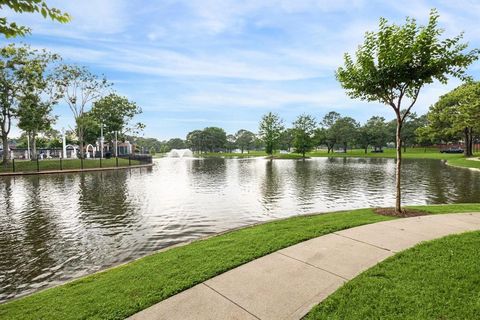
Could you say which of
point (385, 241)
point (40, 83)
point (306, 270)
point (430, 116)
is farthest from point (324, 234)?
point (430, 116)

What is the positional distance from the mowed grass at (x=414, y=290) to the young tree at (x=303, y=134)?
66.3 metres

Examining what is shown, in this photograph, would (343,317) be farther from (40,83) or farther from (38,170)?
(40,83)

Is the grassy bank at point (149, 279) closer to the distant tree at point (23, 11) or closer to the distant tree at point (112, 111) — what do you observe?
the distant tree at point (23, 11)

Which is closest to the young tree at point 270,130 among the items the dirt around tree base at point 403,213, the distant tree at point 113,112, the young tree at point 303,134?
the young tree at point 303,134

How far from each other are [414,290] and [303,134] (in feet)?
227

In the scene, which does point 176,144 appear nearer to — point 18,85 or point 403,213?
point 18,85

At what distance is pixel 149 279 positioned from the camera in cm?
→ 436

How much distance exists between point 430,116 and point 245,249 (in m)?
56.5

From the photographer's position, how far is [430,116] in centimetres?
4812

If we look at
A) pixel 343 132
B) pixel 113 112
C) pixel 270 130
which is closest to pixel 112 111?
pixel 113 112

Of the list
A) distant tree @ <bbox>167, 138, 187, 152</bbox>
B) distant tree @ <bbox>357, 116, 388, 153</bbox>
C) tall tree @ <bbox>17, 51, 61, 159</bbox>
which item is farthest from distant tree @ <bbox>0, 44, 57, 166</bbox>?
distant tree @ <bbox>167, 138, 187, 152</bbox>

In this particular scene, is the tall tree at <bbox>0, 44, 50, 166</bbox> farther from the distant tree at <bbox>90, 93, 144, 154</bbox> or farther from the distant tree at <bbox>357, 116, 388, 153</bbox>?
the distant tree at <bbox>357, 116, 388, 153</bbox>

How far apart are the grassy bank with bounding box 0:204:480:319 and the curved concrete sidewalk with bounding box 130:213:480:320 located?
27cm

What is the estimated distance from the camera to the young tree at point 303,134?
69812 mm
